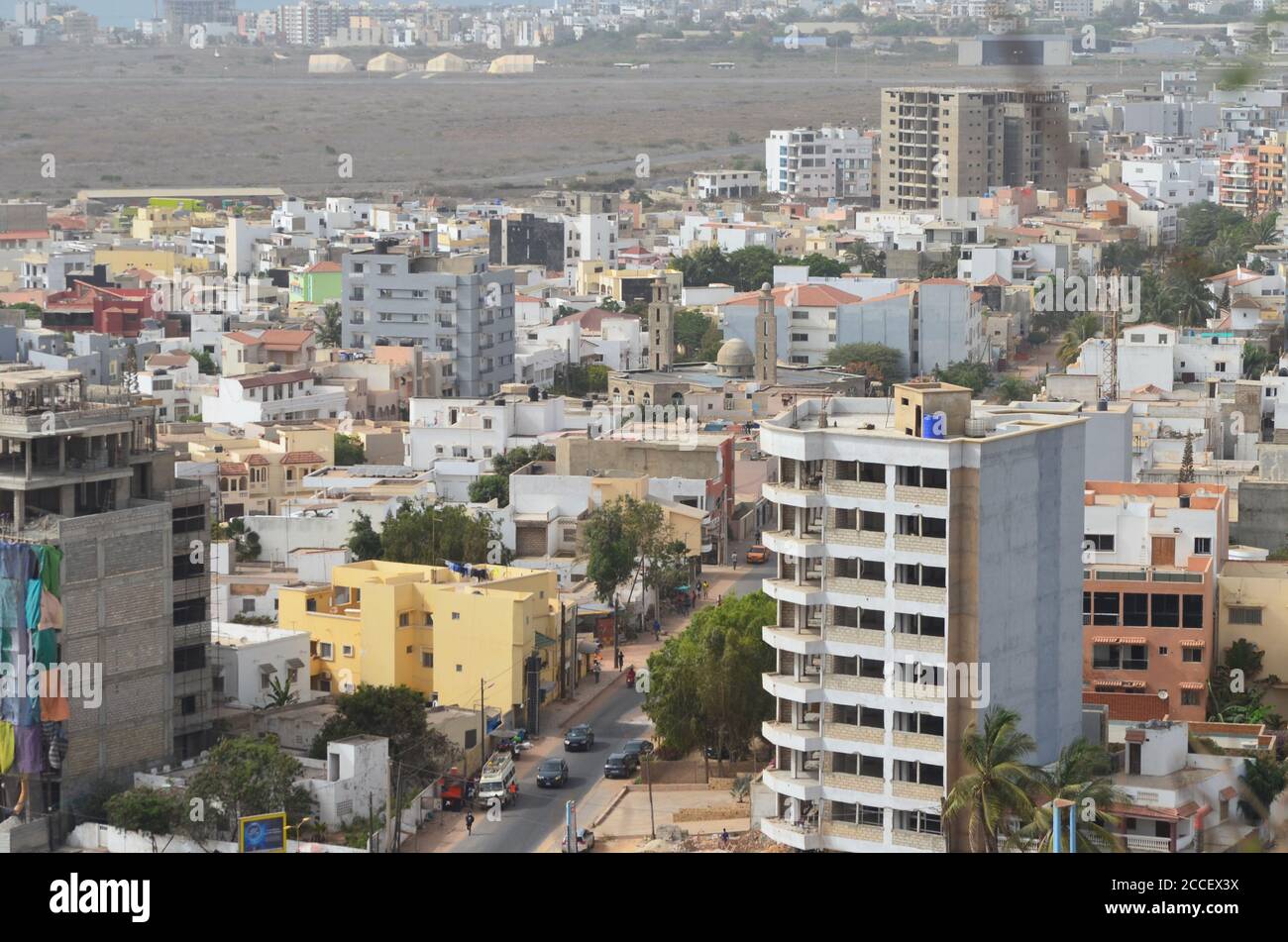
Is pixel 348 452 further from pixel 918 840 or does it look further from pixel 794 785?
pixel 918 840

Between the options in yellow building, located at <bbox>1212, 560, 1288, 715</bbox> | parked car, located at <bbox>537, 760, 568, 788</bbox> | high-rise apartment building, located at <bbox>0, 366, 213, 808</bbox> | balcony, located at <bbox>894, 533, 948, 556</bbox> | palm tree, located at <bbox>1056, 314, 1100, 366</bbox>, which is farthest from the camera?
palm tree, located at <bbox>1056, 314, 1100, 366</bbox>

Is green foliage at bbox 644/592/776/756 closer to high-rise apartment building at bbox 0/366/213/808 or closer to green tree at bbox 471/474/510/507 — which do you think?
high-rise apartment building at bbox 0/366/213/808

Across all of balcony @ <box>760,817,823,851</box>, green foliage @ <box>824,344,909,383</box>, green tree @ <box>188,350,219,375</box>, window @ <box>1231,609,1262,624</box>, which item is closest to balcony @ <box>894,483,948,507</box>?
balcony @ <box>760,817,823,851</box>

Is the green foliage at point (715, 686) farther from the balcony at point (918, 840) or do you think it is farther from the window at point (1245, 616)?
the window at point (1245, 616)

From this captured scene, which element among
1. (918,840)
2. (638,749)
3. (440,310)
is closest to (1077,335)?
(440,310)

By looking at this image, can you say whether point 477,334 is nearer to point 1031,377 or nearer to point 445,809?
point 1031,377

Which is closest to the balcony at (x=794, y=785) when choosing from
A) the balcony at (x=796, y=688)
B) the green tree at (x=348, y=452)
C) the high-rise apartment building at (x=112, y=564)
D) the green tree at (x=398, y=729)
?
the balcony at (x=796, y=688)
